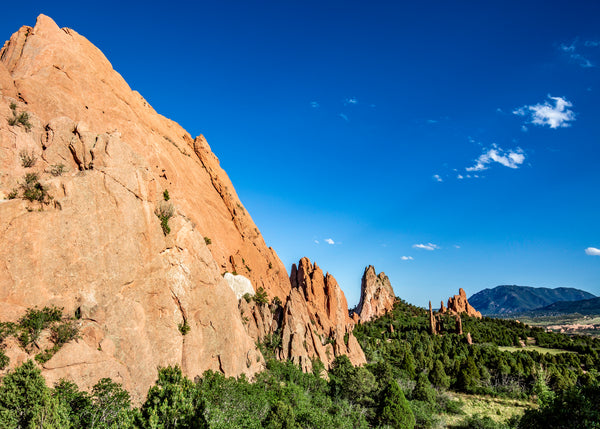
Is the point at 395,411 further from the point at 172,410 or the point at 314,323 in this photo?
the point at 314,323

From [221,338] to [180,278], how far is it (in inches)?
369

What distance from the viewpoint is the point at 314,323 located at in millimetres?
77812

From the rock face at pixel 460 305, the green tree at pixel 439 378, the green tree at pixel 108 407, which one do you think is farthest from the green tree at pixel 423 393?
the rock face at pixel 460 305

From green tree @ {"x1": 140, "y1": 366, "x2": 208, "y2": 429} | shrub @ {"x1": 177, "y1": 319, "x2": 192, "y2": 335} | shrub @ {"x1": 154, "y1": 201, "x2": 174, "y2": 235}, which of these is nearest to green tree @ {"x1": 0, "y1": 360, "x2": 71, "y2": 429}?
green tree @ {"x1": 140, "y1": 366, "x2": 208, "y2": 429}

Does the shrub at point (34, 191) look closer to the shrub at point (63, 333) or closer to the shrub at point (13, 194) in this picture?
the shrub at point (13, 194)

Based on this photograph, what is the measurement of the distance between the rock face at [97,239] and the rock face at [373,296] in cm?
9438

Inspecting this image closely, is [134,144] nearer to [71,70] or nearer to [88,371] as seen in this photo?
[71,70]

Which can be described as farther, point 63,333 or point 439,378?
point 439,378

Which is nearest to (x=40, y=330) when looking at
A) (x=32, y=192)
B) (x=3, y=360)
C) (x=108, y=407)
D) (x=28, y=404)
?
(x=3, y=360)

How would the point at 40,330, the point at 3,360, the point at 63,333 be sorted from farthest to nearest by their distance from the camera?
the point at 63,333 < the point at 40,330 < the point at 3,360

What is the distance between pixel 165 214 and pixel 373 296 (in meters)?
128

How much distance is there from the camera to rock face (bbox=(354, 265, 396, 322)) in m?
144

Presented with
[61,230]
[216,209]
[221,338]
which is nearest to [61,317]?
[61,230]

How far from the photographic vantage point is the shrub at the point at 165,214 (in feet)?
117
